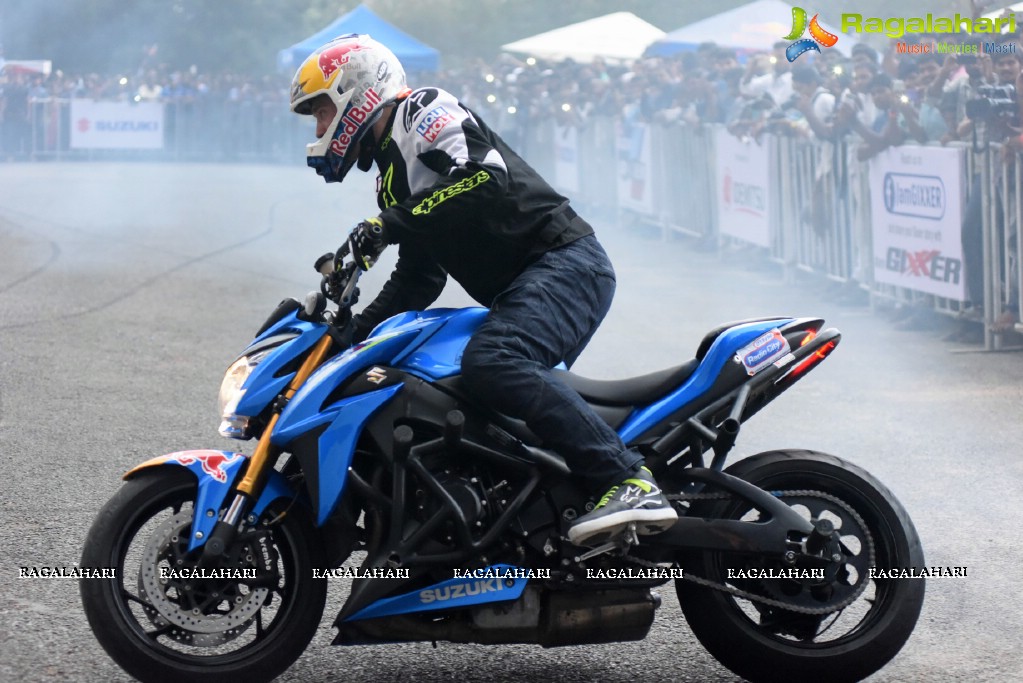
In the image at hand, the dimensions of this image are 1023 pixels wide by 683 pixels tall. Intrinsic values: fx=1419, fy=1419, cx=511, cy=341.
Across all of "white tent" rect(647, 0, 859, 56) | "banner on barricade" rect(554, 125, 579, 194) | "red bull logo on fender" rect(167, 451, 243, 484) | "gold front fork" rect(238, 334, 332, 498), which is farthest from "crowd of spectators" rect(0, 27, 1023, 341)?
"red bull logo on fender" rect(167, 451, 243, 484)

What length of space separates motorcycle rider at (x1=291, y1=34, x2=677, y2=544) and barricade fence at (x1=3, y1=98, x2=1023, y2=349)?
634 centimetres

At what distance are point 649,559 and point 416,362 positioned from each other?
85cm

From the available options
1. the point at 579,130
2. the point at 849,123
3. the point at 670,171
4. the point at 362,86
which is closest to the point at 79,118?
the point at 579,130

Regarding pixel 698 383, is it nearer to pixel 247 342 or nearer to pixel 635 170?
pixel 247 342

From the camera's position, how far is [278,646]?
389 cm

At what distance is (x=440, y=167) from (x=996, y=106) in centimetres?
681

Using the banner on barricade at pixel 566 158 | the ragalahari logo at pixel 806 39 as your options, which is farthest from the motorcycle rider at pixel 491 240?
the banner on barricade at pixel 566 158

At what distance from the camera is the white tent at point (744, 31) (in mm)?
24031

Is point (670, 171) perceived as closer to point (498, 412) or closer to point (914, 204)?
point (914, 204)

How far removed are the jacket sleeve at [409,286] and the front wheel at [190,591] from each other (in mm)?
800

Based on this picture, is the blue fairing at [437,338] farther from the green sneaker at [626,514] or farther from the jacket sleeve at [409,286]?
the green sneaker at [626,514]

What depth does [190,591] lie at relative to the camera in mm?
3844

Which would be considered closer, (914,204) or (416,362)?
(416,362)

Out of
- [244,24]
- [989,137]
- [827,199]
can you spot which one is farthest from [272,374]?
[244,24]
